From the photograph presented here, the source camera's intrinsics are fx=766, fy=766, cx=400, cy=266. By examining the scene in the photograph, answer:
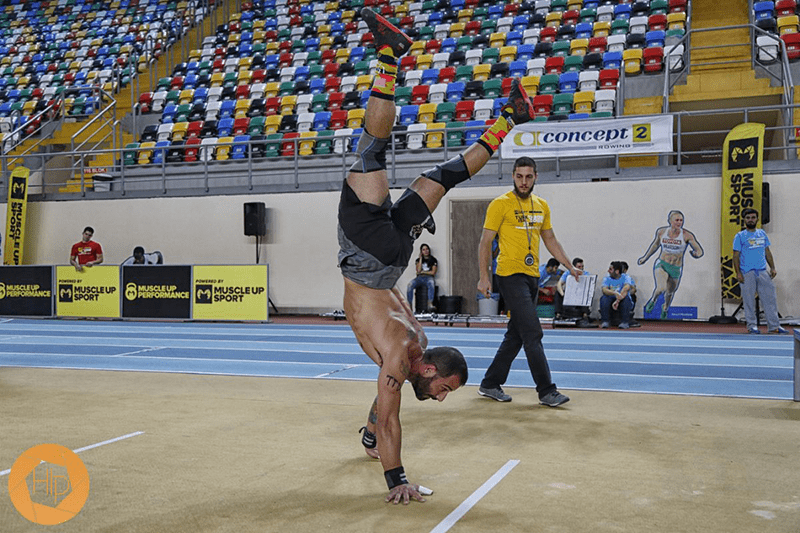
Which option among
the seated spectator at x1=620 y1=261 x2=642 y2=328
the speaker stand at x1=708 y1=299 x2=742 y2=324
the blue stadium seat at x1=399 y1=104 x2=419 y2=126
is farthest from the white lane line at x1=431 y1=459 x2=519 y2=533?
the blue stadium seat at x1=399 y1=104 x2=419 y2=126

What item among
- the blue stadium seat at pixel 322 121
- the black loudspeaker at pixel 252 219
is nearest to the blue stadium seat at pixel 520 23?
the blue stadium seat at pixel 322 121

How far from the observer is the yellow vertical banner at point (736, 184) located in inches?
523

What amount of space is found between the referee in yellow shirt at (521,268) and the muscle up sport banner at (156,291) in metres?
10.1

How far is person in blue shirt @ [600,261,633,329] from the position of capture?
13633 mm

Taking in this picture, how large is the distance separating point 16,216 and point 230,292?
724cm

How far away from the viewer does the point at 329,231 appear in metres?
16.8

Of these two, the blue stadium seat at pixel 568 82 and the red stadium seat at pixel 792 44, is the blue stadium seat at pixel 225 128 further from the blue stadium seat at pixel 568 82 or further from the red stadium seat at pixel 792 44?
the red stadium seat at pixel 792 44

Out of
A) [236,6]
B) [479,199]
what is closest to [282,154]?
[479,199]

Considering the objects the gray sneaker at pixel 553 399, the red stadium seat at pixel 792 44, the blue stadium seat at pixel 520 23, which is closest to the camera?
the gray sneaker at pixel 553 399

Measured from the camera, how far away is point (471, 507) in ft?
12.7

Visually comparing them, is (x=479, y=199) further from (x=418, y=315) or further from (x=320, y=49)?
(x=320, y=49)

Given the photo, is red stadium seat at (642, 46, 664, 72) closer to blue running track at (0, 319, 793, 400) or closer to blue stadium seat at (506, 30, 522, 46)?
blue stadium seat at (506, 30, 522, 46)

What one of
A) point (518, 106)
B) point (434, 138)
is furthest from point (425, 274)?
point (518, 106)

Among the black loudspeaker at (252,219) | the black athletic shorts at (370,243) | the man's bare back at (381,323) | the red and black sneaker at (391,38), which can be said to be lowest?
the man's bare back at (381,323)
